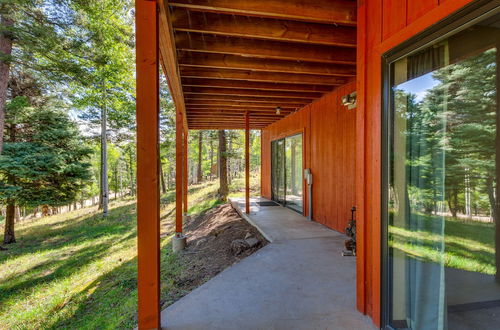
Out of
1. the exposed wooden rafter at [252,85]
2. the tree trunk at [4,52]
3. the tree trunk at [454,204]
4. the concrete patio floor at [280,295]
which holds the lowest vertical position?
the concrete patio floor at [280,295]

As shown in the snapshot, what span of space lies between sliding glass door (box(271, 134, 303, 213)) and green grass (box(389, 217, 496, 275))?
4.66 metres

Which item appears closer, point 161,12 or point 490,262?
point 490,262

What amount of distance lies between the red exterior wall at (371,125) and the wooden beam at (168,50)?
173cm

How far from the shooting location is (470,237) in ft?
5.29

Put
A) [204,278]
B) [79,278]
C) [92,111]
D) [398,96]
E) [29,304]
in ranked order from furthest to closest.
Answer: [92,111], [79,278], [29,304], [204,278], [398,96]

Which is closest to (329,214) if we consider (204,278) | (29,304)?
(204,278)

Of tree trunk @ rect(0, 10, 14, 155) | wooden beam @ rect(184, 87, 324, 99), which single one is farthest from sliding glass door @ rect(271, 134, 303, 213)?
tree trunk @ rect(0, 10, 14, 155)

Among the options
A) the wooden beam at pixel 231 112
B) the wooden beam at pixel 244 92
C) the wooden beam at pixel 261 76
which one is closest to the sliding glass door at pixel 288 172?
the wooden beam at pixel 231 112

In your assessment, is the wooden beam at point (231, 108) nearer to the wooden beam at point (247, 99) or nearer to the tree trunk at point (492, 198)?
the wooden beam at point (247, 99)

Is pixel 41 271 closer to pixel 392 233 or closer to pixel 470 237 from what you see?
pixel 392 233

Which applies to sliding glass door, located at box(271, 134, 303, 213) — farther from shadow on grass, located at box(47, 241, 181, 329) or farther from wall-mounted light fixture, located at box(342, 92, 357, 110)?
shadow on grass, located at box(47, 241, 181, 329)

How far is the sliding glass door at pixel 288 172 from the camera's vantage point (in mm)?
6523

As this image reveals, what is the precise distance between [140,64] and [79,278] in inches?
200

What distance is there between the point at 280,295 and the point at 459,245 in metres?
1.62
